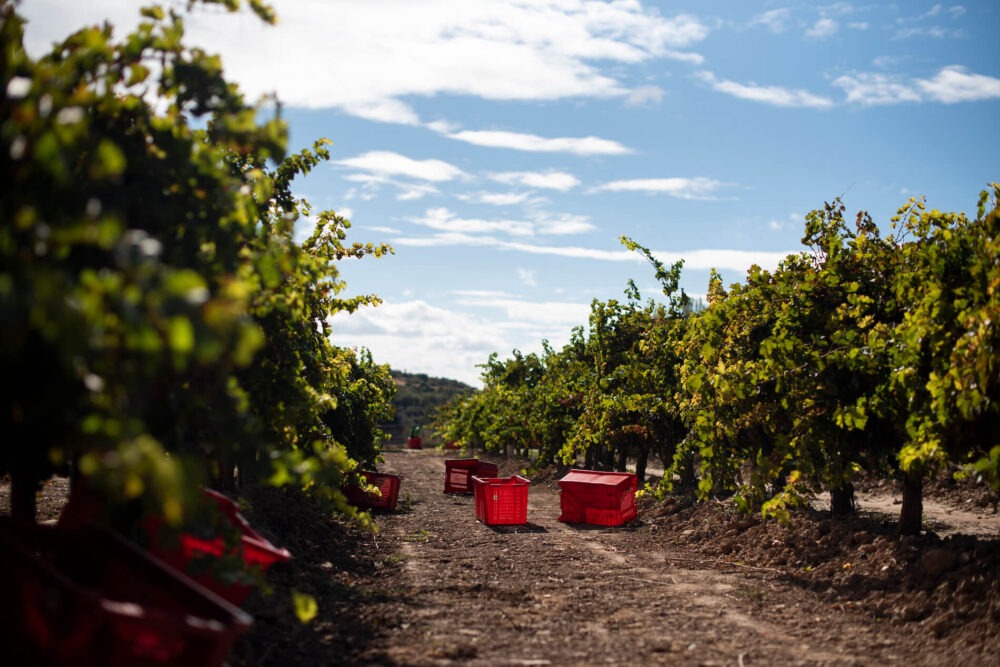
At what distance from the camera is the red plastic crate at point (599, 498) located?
15.1m

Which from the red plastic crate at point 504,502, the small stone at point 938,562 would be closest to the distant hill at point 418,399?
the red plastic crate at point 504,502

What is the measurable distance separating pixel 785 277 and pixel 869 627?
181 inches

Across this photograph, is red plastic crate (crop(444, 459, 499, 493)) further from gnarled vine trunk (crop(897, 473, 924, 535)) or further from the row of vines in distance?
gnarled vine trunk (crop(897, 473, 924, 535))

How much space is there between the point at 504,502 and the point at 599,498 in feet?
5.97

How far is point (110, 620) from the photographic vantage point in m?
3.44

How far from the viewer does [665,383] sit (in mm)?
17203

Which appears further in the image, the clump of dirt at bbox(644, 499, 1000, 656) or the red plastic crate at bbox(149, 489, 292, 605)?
the clump of dirt at bbox(644, 499, 1000, 656)

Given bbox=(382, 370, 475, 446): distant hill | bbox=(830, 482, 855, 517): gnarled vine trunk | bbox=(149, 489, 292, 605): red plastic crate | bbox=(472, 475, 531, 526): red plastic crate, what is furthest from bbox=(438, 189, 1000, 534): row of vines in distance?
bbox=(382, 370, 475, 446): distant hill

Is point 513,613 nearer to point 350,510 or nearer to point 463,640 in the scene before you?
point 463,640

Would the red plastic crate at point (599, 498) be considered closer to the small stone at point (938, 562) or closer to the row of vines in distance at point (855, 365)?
the row of vines in distance at point (855, 365)

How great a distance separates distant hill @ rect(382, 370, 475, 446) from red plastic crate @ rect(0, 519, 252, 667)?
2301 inches

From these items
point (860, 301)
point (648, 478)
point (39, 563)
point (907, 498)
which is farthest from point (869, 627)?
point (648, 478)

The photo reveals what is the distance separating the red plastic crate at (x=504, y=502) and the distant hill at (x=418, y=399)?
47881 millimetres

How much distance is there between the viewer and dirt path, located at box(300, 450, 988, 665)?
6.38m
